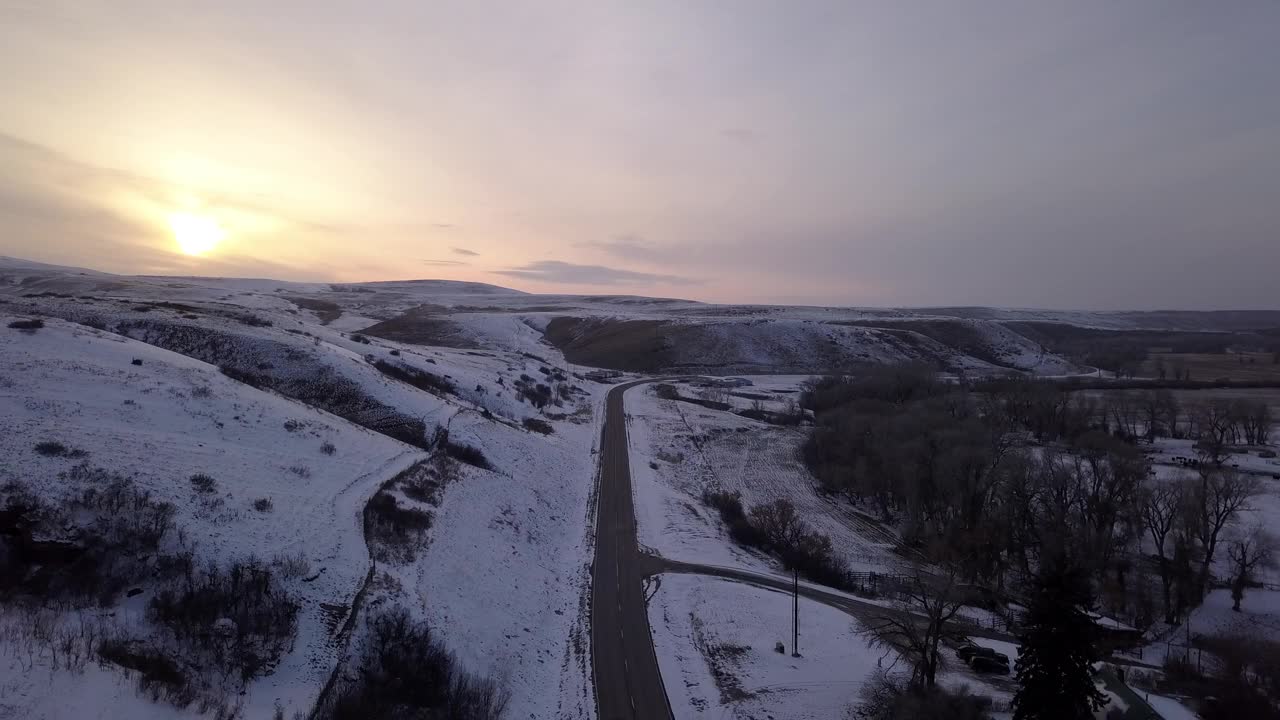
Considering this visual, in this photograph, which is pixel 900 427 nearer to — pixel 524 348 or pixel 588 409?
pixel 588 409

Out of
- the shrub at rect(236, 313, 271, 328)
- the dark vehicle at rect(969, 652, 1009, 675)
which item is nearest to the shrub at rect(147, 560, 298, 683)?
the dark vehicle at rect(969, 652, 1009, 675)

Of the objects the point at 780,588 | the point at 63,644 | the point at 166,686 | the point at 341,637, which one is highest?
the point at 63,644

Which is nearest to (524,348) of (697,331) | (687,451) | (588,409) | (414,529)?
(697,331)

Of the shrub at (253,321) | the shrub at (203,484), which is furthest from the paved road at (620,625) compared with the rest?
the shrub at (253,321)

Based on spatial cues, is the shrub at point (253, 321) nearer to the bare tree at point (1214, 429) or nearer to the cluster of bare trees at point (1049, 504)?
the cluster of bare trees at point (1049, 504)

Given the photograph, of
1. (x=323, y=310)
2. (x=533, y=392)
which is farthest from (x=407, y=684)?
(x=323, y=310)

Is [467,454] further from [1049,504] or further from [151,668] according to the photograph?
[1049,504]

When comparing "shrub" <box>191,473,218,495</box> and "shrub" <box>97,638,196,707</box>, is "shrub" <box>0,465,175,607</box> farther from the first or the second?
"shrub" <box>97,638,196,707</box>
